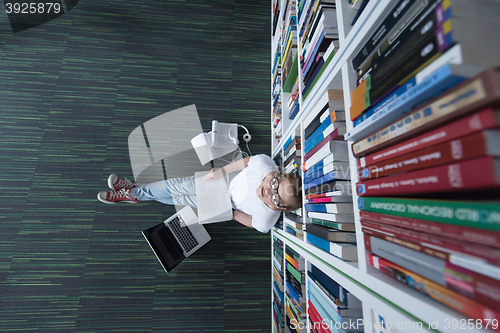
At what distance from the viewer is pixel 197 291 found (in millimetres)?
2051

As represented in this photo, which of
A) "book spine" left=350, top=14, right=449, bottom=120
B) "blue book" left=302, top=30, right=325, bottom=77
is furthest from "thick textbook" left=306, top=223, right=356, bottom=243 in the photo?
"blue book" left=302, top=30, right=325, bottom=77

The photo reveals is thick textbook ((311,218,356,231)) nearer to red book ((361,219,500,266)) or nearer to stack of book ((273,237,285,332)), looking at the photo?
red book ((361,219,500,266))

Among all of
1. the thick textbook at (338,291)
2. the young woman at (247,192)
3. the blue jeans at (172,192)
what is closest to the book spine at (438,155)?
the thick textbook at (338,291)

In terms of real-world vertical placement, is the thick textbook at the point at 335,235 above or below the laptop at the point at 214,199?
below

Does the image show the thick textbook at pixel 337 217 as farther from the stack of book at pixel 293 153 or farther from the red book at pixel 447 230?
the stack of book at pixel 293 153

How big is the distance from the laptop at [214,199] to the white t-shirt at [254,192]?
213mm

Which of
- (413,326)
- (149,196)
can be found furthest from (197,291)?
(413,326)

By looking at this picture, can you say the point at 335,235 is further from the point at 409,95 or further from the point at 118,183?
the point at 118,183

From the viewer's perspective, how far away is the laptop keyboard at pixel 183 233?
1.92 metres

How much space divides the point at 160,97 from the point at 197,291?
2.08 meters

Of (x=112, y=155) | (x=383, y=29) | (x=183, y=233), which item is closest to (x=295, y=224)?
(x=383, y=29)

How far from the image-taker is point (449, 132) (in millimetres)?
411

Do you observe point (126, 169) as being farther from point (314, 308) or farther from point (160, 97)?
point (314, 308)

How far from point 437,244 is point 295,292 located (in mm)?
1141
